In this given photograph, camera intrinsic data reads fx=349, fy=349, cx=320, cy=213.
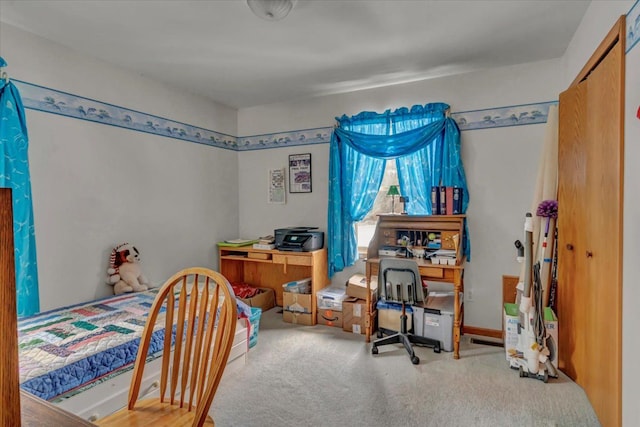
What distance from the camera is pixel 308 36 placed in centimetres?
253

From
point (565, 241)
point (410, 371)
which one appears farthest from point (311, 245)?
point (565, 241)

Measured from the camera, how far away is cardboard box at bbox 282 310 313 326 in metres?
3.52

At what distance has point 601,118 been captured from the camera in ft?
6.19

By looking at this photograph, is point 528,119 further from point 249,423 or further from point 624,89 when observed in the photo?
point 249,423

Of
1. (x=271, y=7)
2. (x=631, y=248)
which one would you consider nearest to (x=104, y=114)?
(x=271, y=7)

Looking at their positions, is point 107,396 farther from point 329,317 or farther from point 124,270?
point 329,317

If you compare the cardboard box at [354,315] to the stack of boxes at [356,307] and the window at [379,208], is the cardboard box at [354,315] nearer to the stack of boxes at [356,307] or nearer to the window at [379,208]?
the stack of boxes at [356,307]

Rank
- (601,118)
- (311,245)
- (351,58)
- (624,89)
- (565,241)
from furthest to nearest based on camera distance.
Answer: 1. (311,245)
2. (351,58)
3. (565,241)
4. (601,118)
5. (624,89)

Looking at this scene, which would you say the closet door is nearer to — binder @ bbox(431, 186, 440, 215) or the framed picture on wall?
binder @ bbox(431, 186, 440, 215)

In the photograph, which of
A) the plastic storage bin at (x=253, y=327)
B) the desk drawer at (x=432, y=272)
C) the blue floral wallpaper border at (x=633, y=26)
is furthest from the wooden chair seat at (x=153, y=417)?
the blue floral wallpaper border at (x=633, y=26)

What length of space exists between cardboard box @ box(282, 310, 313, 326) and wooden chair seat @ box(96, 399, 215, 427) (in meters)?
2.19

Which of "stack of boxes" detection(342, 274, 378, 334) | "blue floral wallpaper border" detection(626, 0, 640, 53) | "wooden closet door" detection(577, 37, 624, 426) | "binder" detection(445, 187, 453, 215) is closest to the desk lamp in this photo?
"binder" detection(445, 187, 453, 215)

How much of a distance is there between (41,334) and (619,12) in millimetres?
3533

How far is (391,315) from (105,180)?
2723 millimetres
